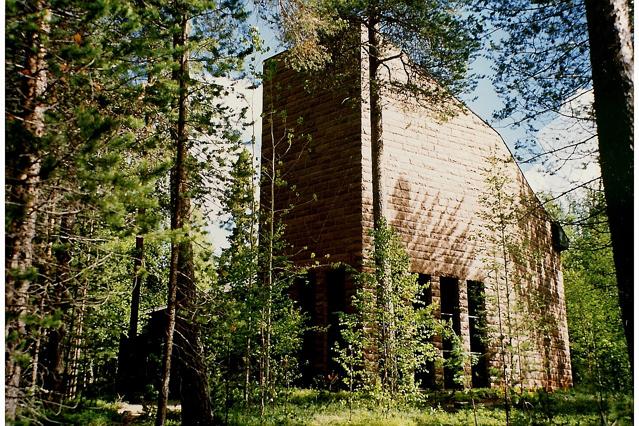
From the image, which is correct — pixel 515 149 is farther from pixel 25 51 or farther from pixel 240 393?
pixel 25 51

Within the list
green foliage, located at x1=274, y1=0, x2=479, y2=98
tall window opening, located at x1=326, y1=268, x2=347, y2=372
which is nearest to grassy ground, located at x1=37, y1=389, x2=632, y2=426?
tall window opening, located at x1=326, y1=268, x2=347, y2=372

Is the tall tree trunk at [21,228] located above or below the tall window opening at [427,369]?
above

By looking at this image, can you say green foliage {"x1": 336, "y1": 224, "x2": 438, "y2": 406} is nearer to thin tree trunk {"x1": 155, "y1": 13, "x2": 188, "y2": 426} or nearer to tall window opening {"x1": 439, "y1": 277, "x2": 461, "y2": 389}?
Answer: thin tree trunk {"x1": 155, "y1": 13, "x2": 188, "y2": 426}

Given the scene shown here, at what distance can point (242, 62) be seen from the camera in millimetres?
6066

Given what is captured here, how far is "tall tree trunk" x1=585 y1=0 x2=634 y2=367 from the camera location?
4.20 meters

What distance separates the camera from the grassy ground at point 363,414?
6.45 m

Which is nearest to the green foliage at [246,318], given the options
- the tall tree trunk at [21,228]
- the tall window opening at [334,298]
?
the tall window opening at [334,298]

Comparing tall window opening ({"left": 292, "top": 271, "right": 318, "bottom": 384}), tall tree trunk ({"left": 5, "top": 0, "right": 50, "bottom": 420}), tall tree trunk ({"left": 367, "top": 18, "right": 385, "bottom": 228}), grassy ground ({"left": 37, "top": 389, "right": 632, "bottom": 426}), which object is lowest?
grassy ground ({"left": 37, "top": 389, "right": 632, "bottom": 426})

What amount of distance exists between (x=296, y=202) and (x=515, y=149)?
16.1ft

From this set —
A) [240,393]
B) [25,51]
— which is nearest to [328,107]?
[240,393]

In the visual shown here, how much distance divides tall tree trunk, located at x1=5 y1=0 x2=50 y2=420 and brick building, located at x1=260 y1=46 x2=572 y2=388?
5600mm

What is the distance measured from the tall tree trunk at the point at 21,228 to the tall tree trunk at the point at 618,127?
418cm

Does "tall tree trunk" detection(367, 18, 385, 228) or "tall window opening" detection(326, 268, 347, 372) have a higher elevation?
Answer: "tall tree trunk" detection(367, 18, 385, 228)

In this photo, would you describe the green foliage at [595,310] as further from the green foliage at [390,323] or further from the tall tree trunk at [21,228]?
the tall tree trunk at [21,228]
